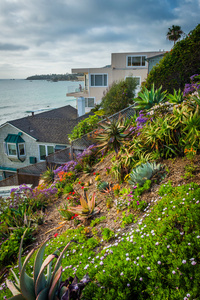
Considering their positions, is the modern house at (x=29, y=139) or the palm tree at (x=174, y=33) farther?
the palm tree at (x=174, y=33)

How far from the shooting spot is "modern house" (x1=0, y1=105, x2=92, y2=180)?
22266 millimetres

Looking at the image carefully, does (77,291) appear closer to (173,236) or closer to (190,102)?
(173,236)

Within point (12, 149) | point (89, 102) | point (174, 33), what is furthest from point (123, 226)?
point (174, 33)

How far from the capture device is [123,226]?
4.38 metres

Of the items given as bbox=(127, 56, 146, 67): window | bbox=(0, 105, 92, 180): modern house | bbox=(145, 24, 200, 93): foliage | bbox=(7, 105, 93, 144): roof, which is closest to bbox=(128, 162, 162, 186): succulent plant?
bbox=(145, 24, 200, 93): foliage

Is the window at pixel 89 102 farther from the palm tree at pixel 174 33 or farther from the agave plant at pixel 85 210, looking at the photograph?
the agave plant at pixel 85 210

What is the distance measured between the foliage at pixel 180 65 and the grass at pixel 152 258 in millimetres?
9171

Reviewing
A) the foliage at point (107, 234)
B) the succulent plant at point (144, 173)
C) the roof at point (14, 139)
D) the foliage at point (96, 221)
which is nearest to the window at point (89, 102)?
the roof at point (14, 139)

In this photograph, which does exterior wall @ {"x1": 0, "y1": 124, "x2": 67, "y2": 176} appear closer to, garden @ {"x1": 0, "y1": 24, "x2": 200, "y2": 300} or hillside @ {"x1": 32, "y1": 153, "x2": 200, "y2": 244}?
garden @ {"x1": 0, "y1": 24, "x2": 200, "y2": 300}

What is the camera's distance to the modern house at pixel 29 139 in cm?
2227

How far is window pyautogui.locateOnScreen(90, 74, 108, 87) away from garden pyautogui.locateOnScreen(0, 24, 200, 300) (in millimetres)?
20020

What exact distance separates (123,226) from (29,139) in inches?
800

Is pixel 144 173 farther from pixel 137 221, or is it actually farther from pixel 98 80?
pixel 98 80

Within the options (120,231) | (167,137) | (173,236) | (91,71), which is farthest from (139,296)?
(91,71)
